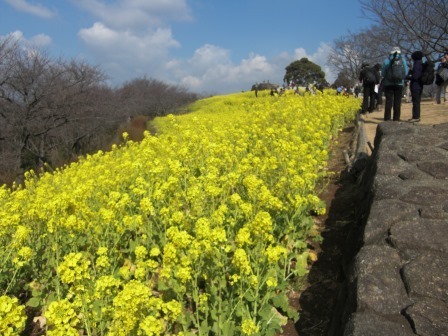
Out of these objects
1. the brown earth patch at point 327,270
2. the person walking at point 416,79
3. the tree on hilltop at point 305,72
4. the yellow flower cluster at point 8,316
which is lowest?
the brown earth patch at point 327,270

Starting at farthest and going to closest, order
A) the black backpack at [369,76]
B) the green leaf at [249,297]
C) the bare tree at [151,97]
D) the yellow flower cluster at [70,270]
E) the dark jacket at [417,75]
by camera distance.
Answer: the bare tree at [151,97]
the black backpack at [369,76]
the dark jacket at [417,75]
the green leaf at [249,297]
the yellow flower cluster at [70,270]

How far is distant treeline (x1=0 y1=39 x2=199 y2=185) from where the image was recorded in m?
19.7

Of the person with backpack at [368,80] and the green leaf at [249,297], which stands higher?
the person with backpack at [368,80]

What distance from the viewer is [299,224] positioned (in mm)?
4297

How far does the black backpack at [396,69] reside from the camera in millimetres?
8102

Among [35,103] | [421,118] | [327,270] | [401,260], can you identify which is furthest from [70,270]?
[35,103]

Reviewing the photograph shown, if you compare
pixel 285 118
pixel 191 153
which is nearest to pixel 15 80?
pixel 285 118

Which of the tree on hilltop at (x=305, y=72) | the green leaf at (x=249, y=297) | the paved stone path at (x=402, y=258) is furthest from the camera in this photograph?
the tree on hilltop at (x=305, y=72)

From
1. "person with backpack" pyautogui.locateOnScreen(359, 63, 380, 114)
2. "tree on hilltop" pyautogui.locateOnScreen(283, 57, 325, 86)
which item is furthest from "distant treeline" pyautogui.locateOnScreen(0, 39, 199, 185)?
"tree on hilltop" pyautogui.locateOnScreen(283, 57, 325, 86)

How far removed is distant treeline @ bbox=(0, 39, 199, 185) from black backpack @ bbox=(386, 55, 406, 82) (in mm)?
15309

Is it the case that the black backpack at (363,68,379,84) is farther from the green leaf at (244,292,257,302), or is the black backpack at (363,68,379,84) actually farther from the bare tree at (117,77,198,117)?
the bare tree at (117,77,198,117)

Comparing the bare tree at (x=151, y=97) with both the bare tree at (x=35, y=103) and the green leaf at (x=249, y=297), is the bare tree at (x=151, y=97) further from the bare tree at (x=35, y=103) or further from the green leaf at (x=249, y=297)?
the green leaf at (x=249, y=297)

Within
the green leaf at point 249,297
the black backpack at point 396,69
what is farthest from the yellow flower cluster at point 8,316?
the black backpack at point 396,69

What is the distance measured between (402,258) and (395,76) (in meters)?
6.43
